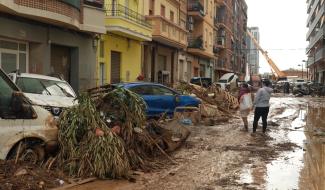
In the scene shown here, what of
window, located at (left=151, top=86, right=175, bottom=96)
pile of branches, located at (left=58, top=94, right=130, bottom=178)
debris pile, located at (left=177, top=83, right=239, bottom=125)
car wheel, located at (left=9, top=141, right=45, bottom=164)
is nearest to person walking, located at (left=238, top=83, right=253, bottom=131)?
debris pile, located at (left=177, top=83, right=239, bottom=125)

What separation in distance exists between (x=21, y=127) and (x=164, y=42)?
2642cm

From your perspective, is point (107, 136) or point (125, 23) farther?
point (125, 23)

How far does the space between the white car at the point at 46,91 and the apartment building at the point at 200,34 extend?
31.4 meters

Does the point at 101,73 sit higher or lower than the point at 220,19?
lower

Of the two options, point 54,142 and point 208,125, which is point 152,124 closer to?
point 54,142

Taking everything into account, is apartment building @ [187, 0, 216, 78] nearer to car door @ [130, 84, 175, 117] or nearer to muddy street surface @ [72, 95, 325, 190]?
car door @ [130, 84, 175, 117]

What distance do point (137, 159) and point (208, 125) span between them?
8.88m

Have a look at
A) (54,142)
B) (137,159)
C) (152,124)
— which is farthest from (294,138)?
(54,142)

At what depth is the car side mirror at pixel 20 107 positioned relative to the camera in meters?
7.91

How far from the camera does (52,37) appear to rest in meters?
20.4

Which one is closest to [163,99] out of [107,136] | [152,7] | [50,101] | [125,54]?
[50,101]

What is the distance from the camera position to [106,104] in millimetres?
9578

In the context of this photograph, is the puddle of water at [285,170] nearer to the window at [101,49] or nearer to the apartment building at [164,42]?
the window at [101,49]

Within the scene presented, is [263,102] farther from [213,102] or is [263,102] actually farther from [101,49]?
[101,49]
